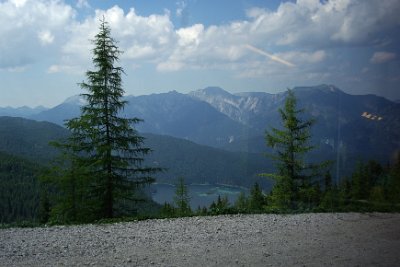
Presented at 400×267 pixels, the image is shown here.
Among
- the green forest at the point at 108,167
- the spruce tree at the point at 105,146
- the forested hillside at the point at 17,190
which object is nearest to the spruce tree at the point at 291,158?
the green forest at the point at 108,167

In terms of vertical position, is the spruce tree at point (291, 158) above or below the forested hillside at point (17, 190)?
above

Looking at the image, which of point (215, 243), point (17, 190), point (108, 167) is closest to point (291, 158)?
point (108, 167)

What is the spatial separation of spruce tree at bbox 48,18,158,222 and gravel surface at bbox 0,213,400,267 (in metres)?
5.89

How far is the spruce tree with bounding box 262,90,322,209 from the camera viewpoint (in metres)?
21.2

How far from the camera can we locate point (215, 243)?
1022cm

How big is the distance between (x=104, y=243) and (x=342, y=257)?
6.42 metres

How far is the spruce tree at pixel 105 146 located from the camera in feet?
58.5

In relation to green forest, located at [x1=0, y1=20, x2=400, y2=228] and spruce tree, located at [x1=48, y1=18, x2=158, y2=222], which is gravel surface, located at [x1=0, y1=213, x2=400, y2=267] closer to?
green forest, located at [x1=0, y1=20, x2=400, y2=228]

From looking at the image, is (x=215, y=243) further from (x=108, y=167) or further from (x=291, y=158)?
(x=291, y=158)

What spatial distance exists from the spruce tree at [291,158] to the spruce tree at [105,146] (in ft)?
25.6

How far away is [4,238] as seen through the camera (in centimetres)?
1067

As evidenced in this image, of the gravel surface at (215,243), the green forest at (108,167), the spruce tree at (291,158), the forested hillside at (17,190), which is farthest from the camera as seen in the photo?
the forested hillside at (17,190)

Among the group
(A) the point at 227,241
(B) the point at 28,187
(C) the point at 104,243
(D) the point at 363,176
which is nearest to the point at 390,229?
(A) the point at 227,241

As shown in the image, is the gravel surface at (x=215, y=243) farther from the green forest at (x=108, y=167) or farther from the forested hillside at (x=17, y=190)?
the forested hillside at (x=17, y=190)
